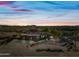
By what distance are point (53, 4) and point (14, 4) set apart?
0.42 m

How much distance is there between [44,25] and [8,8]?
0.43m

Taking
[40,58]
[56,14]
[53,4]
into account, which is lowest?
[40,58]

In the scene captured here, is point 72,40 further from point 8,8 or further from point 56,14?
point 8,8

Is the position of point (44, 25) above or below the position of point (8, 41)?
above

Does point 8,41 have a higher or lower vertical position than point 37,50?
higher

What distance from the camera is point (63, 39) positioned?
1.71m

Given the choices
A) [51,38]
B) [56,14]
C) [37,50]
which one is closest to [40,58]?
[37,50]

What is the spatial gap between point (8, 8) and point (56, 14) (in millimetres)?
522

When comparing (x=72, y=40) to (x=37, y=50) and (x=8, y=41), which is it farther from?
(x=8, y=41)

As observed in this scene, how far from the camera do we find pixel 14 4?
1.71m

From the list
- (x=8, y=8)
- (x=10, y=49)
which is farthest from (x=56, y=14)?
(x=10, y=49)

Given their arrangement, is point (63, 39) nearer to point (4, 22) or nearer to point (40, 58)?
point (40, 58)

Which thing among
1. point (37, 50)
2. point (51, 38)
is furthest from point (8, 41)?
point (51, 38)

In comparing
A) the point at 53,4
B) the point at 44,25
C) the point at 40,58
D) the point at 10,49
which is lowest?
the point at 40,58
